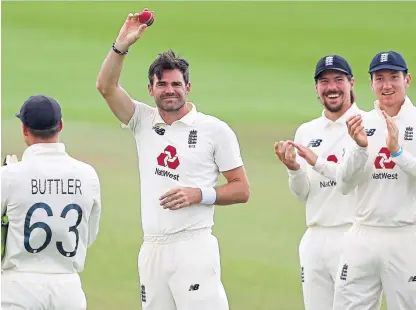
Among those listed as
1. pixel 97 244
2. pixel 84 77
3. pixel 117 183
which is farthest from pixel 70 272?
pixel 84 77

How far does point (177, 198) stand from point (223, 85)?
21.8ft

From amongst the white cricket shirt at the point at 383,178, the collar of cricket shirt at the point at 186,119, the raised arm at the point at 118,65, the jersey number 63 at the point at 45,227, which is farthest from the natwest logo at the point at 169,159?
the white cricket shirt at the point at 383,178

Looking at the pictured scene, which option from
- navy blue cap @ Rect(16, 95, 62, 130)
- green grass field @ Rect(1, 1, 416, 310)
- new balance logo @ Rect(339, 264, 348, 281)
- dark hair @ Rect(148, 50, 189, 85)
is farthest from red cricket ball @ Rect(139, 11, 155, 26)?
green grass field @ Rect(1, 1, 416, 310)

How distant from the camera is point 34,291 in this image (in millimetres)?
4957

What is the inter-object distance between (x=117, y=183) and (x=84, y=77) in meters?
2.73

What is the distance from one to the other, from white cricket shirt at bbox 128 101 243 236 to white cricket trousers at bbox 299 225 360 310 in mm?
770

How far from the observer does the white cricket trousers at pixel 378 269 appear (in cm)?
579

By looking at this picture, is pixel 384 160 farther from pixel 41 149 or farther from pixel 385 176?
pixel 41 149

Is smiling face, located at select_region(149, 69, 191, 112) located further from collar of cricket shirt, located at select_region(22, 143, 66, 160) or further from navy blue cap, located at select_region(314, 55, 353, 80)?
navy blue cap, located at select_region(314, 55, 353, 80)

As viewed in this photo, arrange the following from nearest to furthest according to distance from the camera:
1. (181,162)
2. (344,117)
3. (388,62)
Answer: (181,162)
(388,62)
(344,117)

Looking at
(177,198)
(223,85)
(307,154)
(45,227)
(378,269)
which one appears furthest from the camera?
(223,85)

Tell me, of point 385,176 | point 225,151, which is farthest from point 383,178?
point 225,151

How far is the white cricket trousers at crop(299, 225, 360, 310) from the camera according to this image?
612 centimetres

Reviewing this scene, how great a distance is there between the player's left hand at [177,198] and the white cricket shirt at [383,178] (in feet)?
2.77
